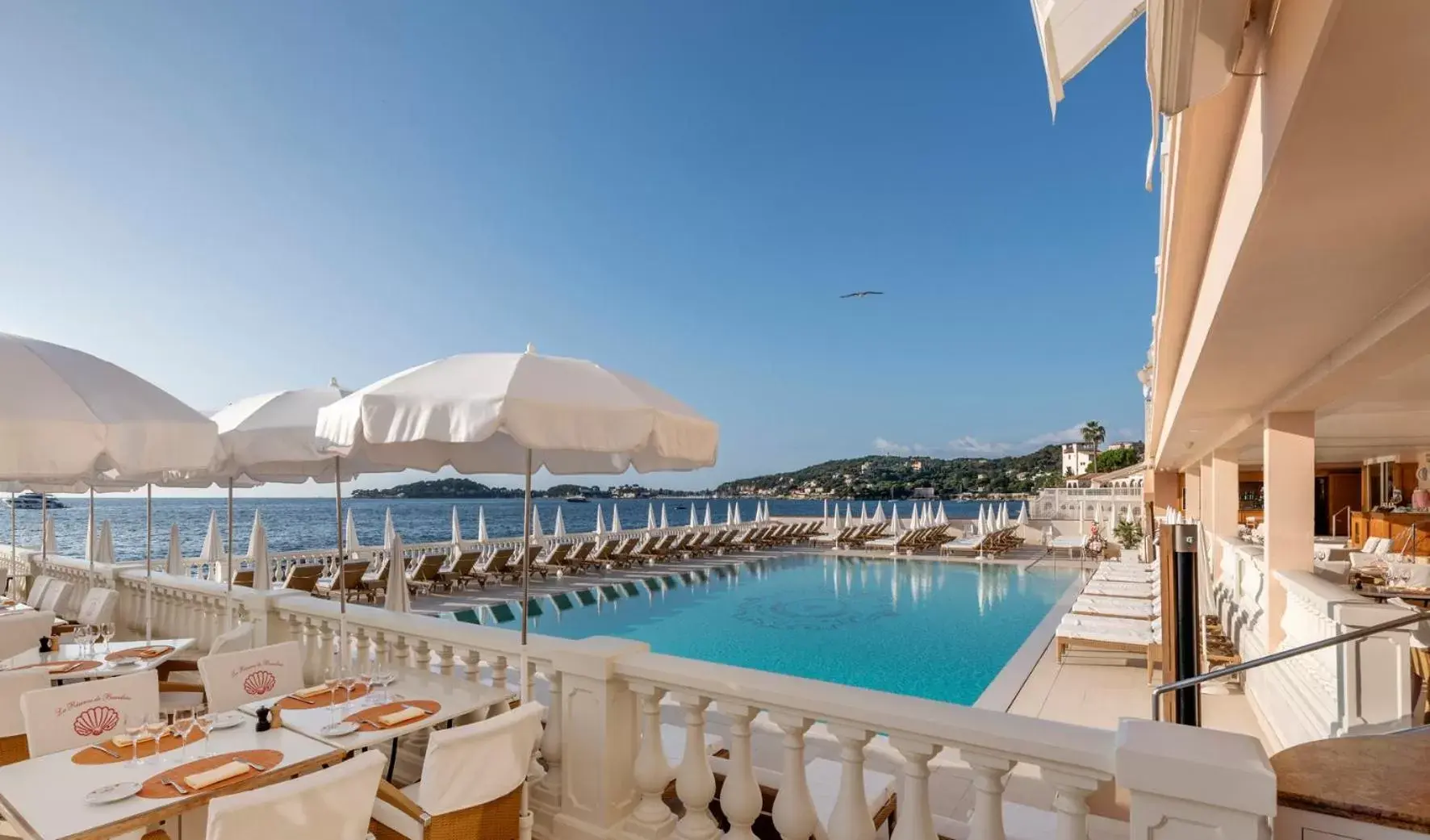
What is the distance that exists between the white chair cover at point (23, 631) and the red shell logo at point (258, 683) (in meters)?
2.72

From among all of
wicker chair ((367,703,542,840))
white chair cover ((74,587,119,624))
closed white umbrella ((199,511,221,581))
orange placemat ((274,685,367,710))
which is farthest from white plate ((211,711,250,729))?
closed white umbrella ((199,511,221,581))

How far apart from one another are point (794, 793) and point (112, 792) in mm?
2341

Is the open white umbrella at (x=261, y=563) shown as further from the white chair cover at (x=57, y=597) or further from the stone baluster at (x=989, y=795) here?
the stone baluster at (x=989, y=795)

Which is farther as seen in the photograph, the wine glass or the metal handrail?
the wine glass

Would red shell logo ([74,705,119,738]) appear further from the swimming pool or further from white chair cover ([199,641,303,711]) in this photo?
the swimming pool

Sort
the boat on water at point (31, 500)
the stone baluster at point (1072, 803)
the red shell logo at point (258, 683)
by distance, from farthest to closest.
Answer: the boat on water at point (31, 500) < the red shell logo at point (258, 683) < the stone baluster at point (1072, 803)

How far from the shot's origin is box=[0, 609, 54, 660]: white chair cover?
529 centimetres

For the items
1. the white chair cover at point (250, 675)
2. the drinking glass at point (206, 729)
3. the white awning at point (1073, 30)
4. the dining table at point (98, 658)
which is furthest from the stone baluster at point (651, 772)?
the dining table at point (98, 658)

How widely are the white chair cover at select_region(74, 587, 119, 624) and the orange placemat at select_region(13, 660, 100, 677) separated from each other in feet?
6.44

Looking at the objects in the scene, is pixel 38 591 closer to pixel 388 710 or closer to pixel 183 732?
pixel 183 732

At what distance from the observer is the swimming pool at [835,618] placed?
9203mm

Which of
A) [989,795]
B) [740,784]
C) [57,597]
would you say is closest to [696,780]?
[740,784]

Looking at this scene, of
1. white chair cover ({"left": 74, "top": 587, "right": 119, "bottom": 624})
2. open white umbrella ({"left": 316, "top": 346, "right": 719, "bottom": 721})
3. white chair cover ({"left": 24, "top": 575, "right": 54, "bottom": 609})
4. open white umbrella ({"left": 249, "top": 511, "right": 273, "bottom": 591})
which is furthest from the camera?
open white umbrella ({"left": 249, "top": 511, "right": 273, "bottom": 591})

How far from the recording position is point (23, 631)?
5.40m
